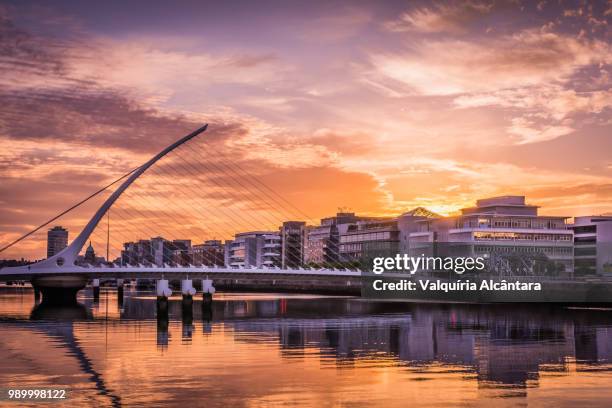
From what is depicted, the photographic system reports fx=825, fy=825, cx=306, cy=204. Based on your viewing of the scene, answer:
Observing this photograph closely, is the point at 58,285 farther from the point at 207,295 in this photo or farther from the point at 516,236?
the point at 516,236

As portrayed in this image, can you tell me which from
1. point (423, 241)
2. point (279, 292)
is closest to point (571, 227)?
point (423, 241)

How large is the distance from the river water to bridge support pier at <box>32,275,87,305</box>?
5288cm

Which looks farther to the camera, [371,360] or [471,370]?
[371,360]

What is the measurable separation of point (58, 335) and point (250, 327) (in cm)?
1468

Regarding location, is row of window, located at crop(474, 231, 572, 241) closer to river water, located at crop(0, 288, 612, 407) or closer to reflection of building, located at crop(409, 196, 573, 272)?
reflection of building, located at crop(409, 196, 573, 272)

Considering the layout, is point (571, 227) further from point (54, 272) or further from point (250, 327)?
point (250, 327)

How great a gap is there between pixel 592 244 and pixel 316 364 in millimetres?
150902

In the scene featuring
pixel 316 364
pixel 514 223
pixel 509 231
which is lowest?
pixel 316 364

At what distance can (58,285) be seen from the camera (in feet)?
369

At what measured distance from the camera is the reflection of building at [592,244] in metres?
170

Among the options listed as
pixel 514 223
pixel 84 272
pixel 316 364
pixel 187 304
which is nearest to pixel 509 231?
pixel 514 223

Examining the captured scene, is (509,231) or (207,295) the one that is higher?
(509,231)

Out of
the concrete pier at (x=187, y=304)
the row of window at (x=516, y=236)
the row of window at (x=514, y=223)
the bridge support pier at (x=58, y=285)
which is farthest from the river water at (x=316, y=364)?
the row of window at (x=514, y=223)

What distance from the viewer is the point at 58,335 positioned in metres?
52.8
